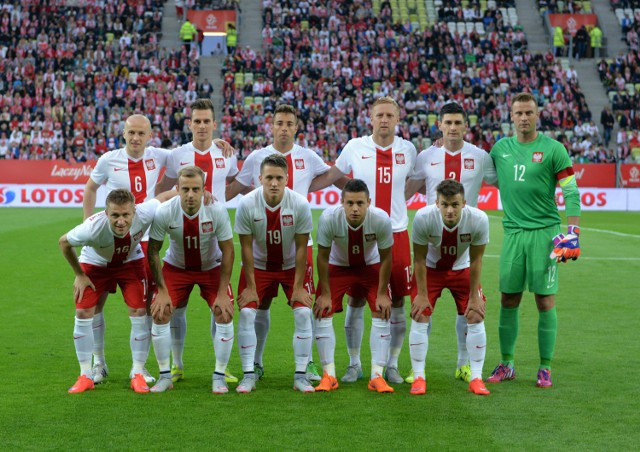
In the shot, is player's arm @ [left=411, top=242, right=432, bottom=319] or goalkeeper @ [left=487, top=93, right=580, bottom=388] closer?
player's arm @ [left=411, top=242, right=432, bottom=319]

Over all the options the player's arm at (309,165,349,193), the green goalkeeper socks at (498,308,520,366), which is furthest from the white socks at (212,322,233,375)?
the green goalkeeper socks at (498,308,520,366)

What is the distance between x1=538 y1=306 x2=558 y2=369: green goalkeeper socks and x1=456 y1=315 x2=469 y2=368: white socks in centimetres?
63

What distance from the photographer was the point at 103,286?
287 inches

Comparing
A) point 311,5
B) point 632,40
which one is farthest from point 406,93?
point 632,40

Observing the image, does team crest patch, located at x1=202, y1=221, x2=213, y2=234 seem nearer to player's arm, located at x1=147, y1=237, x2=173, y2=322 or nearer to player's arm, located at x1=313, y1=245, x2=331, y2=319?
player's arm, located at x1=147, y1=237, x2=173, y2=322

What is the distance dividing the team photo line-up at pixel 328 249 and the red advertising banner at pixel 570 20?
3688 centimetres

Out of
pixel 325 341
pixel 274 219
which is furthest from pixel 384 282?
pixel 274 219

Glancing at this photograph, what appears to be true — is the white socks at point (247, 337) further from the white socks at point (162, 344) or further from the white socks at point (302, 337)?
the white socks at point (162, 344)

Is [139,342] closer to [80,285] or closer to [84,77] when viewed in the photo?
[80,285]

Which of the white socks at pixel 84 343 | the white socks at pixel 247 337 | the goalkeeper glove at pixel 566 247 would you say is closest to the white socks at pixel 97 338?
the white socks at pixel 84 343

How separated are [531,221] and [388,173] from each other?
4.21 feet

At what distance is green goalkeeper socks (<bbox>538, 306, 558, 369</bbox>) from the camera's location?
7289 mm

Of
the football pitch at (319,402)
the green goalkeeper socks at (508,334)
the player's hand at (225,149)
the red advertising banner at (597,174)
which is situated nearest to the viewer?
the football pitch at (319,402)

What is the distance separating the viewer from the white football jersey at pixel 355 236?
7102 millimetres
